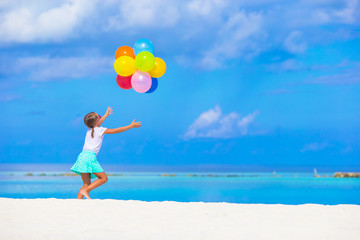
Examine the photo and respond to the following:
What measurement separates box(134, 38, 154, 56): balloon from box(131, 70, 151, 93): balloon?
0.49 m

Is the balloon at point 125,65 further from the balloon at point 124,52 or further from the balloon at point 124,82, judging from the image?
the balloon at point 124,52

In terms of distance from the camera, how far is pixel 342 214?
7.86m

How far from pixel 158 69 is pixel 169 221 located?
349 cm

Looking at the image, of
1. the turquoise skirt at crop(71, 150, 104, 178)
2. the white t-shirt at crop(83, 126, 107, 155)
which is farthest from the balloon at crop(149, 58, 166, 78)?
the turquoise skirt at crop(71, 150, 104, 178)

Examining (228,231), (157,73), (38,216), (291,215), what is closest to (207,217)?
(228,231)

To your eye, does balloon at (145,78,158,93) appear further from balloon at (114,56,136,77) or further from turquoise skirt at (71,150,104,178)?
turquoise skirt at (71,150,104,178)

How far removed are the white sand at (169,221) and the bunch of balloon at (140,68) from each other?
94.1 inches

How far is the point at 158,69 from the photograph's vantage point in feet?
32.0

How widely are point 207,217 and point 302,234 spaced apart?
1.48 meters

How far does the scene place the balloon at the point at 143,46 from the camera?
9.81 m

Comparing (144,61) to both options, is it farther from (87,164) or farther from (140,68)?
(87,164)

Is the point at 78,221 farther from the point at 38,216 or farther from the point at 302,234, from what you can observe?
the point at 302,234

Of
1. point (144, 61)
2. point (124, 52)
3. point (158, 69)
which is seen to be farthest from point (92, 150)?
point (124, 52)

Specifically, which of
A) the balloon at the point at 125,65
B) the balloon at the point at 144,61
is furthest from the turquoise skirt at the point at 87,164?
the balloon at the point at 144,61
